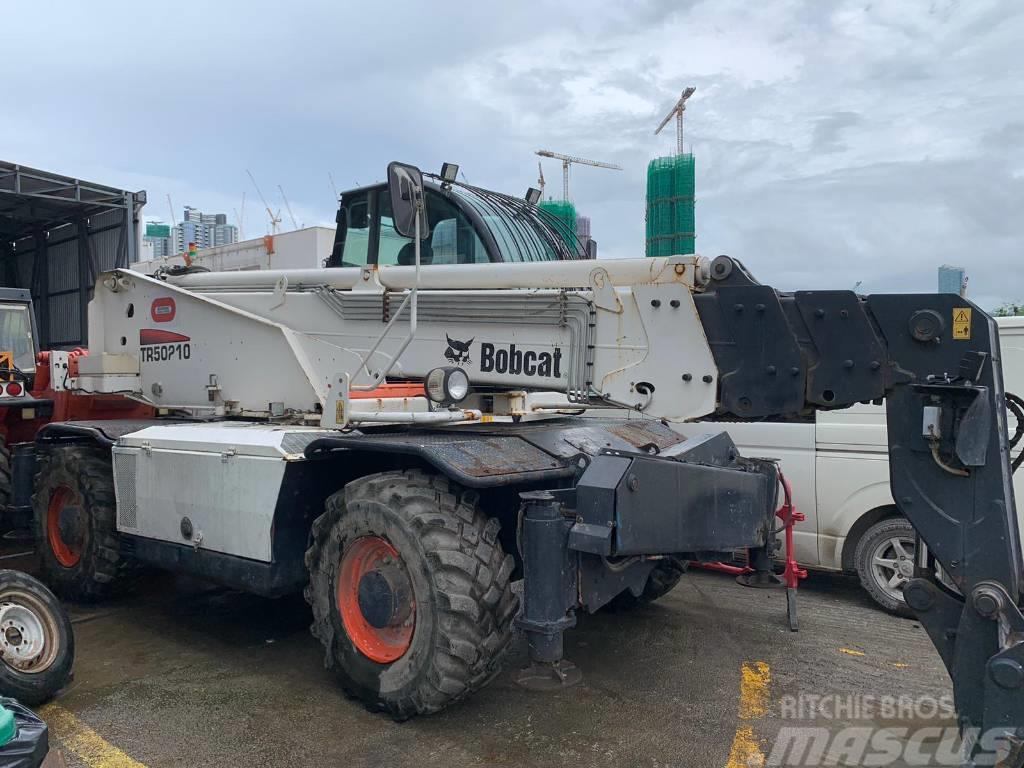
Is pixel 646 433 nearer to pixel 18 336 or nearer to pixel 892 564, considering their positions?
pixel 892 564

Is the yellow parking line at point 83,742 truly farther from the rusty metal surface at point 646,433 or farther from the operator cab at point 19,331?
the operator cab at point 19,331

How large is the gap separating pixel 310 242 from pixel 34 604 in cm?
787

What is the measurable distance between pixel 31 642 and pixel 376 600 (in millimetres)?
2002

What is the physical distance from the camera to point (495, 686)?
4602mm

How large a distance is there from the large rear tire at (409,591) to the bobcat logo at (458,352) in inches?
31.6

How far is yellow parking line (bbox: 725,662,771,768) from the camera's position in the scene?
3.74m

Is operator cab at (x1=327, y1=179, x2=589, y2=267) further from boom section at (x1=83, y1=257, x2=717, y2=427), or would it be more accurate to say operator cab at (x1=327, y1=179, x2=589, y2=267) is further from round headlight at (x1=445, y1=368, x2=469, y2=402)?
round headlight at (x1=445, y1=368, x2=469, y2=402)

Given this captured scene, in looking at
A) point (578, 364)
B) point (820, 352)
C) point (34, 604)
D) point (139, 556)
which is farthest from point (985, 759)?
point (139, 556)

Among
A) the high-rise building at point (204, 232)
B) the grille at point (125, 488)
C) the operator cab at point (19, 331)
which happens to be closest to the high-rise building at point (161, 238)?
the high-rise building at point (204, 232)

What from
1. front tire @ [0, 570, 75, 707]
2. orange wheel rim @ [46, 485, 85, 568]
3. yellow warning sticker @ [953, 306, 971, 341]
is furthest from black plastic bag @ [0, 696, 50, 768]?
yellow warning sticker @ [953, 306, 971, 341]

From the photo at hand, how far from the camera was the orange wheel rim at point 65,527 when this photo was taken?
6.12 m

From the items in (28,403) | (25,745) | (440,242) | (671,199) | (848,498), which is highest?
(671,199)

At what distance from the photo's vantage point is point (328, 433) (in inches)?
196

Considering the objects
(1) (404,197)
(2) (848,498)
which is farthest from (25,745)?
(2) (848,498)
